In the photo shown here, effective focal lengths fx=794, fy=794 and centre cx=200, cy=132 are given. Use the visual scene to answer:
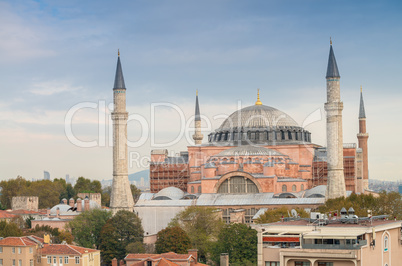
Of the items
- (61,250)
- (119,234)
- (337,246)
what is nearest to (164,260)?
(61,250)

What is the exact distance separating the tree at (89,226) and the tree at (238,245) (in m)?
8.84

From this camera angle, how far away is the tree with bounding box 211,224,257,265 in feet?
118

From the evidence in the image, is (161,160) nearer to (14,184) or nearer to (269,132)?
(269,132)

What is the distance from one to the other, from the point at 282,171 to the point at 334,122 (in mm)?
5337

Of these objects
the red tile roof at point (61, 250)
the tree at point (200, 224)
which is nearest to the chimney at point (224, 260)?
the tree at point (200, 224)

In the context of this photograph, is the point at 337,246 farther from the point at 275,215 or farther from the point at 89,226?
the point at 89,226

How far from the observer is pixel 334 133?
156ft

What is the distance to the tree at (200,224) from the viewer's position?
4109 cm

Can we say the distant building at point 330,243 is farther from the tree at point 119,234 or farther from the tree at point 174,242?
the tree at point 119,234

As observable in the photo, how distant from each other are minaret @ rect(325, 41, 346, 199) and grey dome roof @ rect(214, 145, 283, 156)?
5160mm

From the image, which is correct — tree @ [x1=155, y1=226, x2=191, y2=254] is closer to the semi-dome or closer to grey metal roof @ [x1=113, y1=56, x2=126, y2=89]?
grey metal roof @ [x1=113, y1=56, x2=126, y2=89]

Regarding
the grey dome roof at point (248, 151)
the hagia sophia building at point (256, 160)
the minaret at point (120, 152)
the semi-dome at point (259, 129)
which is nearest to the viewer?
the minaret at point (120, 152)

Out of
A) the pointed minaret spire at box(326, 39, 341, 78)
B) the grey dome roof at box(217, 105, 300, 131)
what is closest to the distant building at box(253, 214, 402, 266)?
the pointed minaret spire at box(326, 39, 341, 78)

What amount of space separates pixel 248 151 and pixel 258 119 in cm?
557
